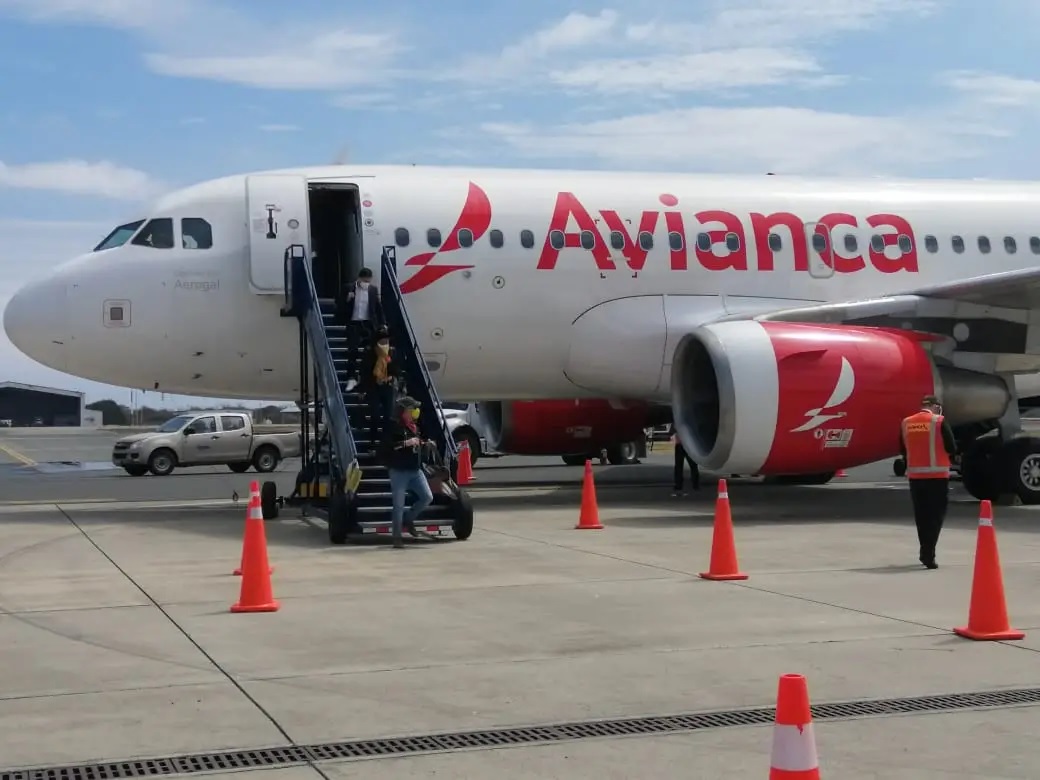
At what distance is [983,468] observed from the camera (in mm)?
16281

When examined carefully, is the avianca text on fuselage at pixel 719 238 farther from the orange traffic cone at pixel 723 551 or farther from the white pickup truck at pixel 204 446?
the white pickup truck at pixel 204 446

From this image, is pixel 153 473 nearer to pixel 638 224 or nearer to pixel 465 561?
pixel 638 224

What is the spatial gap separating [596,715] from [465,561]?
5.38 metres

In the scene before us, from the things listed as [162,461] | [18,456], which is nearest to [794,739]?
[162,461]

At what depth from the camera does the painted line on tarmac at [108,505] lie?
658 inches

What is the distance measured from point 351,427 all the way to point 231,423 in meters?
17.1

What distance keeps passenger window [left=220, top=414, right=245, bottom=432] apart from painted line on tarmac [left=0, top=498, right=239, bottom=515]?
1099cm

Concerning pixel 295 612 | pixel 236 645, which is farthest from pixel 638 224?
pixel 236 645

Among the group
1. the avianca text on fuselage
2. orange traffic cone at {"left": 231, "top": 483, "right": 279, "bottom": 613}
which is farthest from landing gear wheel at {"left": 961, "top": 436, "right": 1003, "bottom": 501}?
orange traffic cone at {"left": 231, "top": 483, "right": 279, "bottom": 613}

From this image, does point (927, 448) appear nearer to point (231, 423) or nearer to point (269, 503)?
point (269, 503)

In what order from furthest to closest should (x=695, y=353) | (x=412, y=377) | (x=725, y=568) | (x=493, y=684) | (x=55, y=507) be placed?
(x=55, y=507) → (x=695, y=353) → (x=412, y=377) → (x=725, y=568) → (x=493, y=684)

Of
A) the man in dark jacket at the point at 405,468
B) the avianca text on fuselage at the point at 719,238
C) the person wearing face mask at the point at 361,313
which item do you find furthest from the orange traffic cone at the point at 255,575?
the avianca text on fuselage at the point at 719,238

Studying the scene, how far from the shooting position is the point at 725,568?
9773mm

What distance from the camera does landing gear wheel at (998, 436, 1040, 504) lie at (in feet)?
52.3
